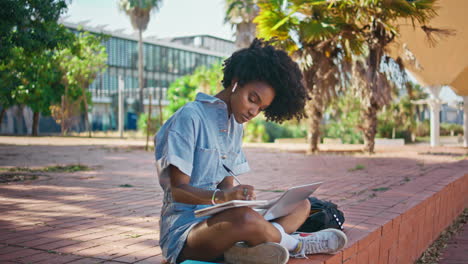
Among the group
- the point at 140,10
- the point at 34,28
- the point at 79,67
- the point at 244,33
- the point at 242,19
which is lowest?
the point at 34,28

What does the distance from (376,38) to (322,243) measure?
9530 mm

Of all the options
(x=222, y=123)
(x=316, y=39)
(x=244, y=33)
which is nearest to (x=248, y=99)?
(x=222, y=123)

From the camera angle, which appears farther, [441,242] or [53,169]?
[53,169]

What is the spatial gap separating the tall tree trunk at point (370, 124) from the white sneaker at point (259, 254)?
10.1 meters

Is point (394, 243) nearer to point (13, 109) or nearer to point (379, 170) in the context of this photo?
point (379, 170)

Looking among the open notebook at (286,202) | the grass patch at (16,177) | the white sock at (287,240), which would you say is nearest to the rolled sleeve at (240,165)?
the open notebook at (286,202)

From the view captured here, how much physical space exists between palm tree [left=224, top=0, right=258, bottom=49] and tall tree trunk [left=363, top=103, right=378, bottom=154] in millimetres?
12089

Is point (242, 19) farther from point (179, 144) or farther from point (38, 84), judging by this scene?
point (179, 144)

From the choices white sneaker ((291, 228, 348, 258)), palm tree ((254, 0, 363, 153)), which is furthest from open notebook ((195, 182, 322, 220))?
palm tree ((254, 0, 363, 153))

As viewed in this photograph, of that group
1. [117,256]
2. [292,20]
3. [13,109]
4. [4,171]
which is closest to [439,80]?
[292,20]

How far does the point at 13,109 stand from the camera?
29281 millimetres

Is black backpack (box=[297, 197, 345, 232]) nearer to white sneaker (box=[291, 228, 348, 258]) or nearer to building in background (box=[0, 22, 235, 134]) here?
white sneaker (box=[291, 228, 348, 258])

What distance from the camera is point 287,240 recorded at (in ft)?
7.75

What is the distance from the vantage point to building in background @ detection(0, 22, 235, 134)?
Answer: 33719 millimetres
